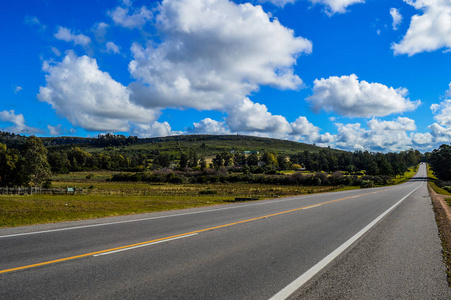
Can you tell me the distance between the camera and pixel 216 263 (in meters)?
6.10

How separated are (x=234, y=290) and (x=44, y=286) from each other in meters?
3.34

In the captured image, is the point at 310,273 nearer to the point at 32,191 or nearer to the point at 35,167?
the point at 32,191

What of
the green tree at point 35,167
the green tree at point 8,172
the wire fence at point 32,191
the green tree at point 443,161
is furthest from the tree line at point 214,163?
the wire fence at point 32,191

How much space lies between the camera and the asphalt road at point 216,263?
15.5ft

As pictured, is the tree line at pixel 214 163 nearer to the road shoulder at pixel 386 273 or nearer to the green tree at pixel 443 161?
the green tree at pixel 443 161

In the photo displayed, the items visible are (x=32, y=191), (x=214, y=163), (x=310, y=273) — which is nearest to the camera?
(x=310, y=273)

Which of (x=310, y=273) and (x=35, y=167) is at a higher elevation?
(x=35, y=167)

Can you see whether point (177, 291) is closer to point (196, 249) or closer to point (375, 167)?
point (196, 249)

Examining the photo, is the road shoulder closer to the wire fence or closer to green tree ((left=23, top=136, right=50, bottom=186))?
the wire fence

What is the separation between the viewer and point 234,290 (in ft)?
15.5

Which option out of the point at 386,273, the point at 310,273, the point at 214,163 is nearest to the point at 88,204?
the point at 310,273

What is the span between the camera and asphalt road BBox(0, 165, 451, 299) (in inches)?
186

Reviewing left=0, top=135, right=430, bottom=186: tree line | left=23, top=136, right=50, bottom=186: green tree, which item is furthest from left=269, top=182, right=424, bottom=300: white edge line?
left=0, top=135, right=430, bottom=186: tree line

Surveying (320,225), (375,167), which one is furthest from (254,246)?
(375,167)
